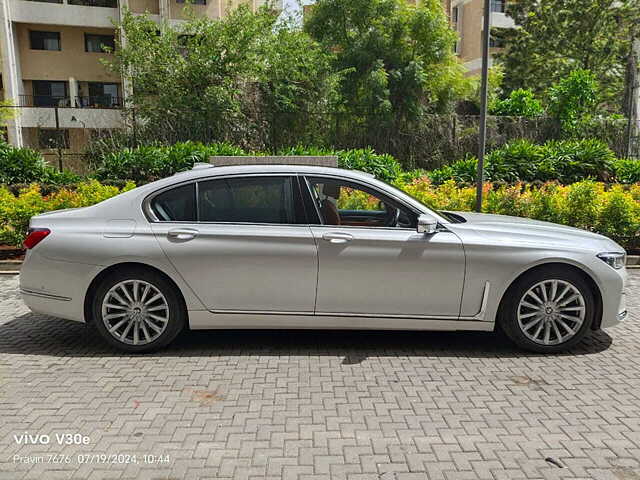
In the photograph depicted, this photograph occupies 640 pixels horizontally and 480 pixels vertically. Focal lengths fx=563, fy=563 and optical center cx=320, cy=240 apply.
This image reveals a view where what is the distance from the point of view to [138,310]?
477 centimetres

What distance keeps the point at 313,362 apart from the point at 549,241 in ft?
7.38

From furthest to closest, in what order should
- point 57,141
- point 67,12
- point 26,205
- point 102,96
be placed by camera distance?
point 102,96
point 67,12
point 57,141
point 26,205

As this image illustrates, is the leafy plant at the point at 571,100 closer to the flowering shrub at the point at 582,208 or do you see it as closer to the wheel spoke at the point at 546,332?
the flowering shrub at the point at 582,208

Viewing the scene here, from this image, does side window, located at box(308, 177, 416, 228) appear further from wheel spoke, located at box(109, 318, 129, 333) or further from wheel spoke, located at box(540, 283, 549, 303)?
wheel spoke, located at box(109, 318, 129, 333)

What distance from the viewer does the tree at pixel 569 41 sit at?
3102 cm

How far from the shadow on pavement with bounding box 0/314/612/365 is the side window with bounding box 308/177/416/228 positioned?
1114 mm

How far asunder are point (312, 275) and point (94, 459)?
2166 mm

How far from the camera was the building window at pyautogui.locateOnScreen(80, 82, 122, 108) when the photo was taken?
1235 inches

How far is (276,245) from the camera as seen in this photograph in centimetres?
473

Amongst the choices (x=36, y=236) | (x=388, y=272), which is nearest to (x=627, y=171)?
(x=388, y=272)

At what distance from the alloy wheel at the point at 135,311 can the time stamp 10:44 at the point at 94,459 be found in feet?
5.29

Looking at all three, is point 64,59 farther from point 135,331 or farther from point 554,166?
point 135,331

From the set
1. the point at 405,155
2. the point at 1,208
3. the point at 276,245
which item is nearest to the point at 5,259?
the point at 1,208

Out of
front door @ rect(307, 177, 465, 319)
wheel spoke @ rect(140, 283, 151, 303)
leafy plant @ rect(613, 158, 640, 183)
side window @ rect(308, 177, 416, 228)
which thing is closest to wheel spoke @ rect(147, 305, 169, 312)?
wheel spoke @ rect(140, 283, 151, 303)
